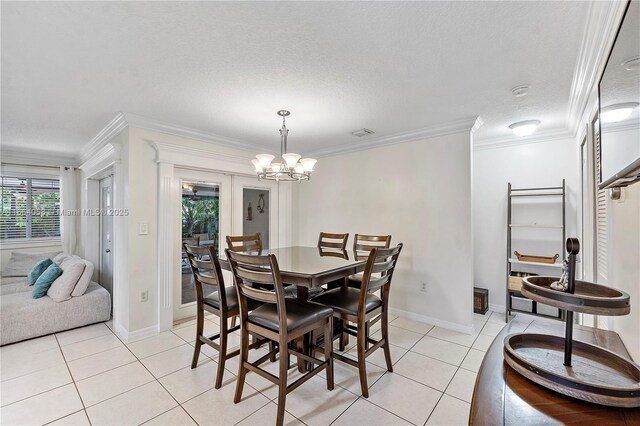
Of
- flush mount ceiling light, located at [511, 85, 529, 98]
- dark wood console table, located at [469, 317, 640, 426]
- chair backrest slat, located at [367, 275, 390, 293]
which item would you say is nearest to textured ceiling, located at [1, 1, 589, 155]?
flush mount ceiling light, located at [511, 85, 529, 98]

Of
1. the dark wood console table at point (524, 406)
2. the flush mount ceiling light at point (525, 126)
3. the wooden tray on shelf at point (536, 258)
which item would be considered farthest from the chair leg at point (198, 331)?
the flush mount ceiling light at point (525, 126)

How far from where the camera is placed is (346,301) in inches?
89.0

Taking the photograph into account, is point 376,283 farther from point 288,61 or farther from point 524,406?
point 288,61

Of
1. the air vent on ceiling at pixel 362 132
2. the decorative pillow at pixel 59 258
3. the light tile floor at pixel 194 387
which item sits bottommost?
the light tile floor at pixel 194 387

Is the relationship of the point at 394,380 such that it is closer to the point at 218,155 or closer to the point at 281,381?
the point at 281,381

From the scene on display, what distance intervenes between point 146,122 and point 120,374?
2.47m

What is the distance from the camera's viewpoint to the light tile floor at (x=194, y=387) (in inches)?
73.5

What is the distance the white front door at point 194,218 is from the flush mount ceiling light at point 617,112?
12.5 ft

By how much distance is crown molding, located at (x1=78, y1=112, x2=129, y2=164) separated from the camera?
10.1ft

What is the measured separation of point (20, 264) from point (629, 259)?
6530 mm

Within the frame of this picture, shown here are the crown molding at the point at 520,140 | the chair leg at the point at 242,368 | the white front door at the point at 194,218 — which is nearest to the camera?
the chair leg at the point at 242,368

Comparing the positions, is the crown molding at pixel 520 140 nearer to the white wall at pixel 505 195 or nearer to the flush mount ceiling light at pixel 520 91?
the white wall at pixel 505 195

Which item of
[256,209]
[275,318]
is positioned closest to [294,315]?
[275,318]

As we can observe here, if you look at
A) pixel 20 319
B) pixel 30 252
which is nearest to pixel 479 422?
pixel 20 319
